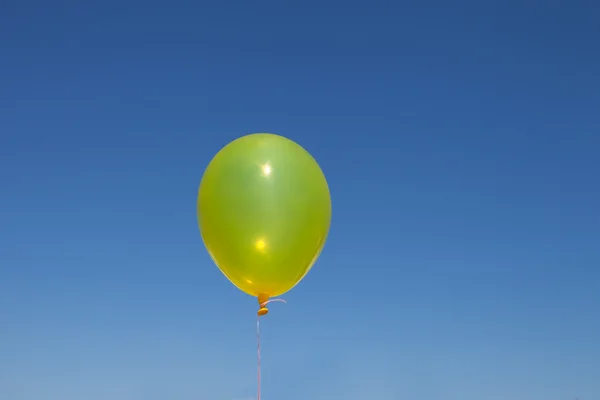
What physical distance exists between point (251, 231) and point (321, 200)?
1264mm

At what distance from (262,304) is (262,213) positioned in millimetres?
1465

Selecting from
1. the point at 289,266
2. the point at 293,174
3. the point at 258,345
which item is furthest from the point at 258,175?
the point at 258,345

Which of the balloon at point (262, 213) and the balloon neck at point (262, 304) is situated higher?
the balloon at point (262, 213)

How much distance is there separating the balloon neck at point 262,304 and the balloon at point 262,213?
2 cm

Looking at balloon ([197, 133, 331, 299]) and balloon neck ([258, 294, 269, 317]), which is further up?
balloon ([197, 133, 331, 299])

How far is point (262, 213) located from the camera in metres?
11.1

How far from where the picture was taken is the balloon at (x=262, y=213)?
1116 centimetres

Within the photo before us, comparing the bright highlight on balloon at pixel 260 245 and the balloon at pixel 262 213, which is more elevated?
the balloon at pixel 262 213

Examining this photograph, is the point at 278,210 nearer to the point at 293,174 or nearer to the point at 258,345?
the point at 293,174

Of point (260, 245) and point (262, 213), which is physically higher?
point (262, 213)

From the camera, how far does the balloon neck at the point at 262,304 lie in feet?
37.9

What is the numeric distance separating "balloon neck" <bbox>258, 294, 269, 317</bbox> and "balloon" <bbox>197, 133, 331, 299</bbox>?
23 mm

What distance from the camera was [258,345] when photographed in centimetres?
1135

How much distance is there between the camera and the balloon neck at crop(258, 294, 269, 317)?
11.5 meters
